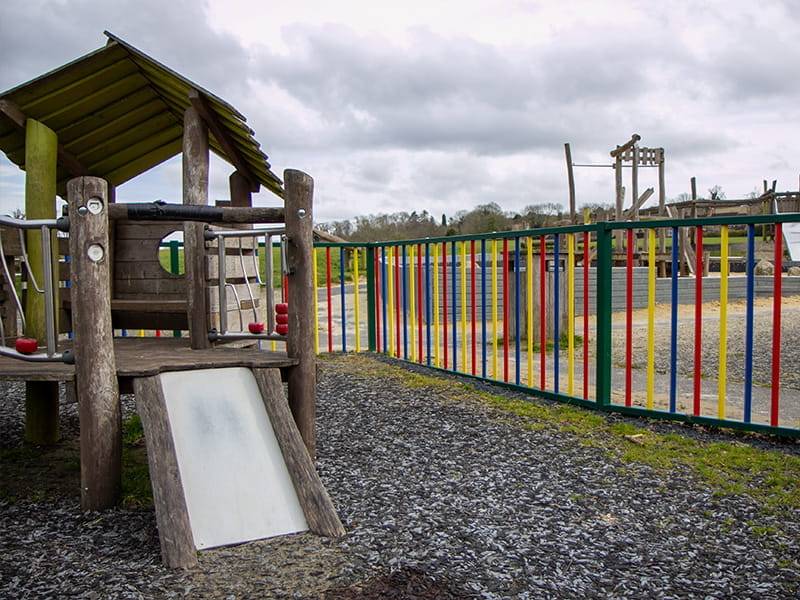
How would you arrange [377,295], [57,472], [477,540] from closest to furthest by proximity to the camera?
[477,540] → [57,472] → [377,295]

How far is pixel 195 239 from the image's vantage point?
191 inches

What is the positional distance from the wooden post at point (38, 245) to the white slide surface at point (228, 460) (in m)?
1.59

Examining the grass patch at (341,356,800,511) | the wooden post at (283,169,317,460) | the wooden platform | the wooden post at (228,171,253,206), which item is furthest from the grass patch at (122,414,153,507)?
the grass patch at (341,356,800,511)

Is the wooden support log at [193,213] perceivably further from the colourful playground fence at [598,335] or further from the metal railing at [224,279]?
the colourful playground fence at [598,335]

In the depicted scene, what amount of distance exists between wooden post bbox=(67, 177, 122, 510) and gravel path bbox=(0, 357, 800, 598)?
0.21 m

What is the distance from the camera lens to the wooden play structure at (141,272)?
11.5 feet

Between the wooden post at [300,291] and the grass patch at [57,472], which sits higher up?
the wooden post at [300,291]

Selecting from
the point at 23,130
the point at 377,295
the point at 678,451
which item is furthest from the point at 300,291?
the point at 377,295

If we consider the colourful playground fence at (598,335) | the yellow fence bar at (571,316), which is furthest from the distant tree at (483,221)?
the yellow fence bar at (571,316)

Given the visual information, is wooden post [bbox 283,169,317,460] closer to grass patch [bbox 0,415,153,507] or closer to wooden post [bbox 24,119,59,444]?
grass patch [bbox 0,415,153,507]

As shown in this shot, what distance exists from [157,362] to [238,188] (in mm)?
2221

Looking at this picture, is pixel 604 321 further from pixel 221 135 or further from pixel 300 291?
pixel 221 135

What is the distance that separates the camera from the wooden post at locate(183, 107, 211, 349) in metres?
4.86

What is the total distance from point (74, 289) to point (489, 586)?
2.32 m
